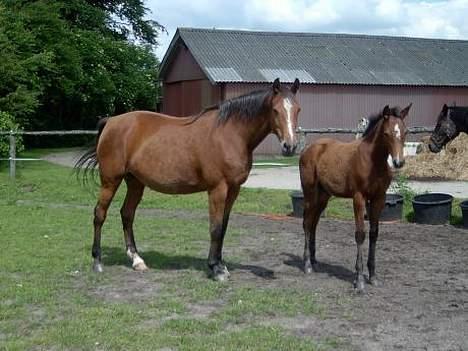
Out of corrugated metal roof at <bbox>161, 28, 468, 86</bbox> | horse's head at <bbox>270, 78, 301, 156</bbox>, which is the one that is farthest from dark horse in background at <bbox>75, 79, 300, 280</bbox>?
corrugated metal roof at <bbox>161, 28, 468, 86</bbox>

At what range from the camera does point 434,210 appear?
10.5 m

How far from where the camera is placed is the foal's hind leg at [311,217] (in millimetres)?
7312

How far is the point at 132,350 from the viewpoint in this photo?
4609 millimetres

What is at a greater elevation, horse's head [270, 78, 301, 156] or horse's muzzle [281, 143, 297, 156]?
horse's head [270, 78, 301, 156]

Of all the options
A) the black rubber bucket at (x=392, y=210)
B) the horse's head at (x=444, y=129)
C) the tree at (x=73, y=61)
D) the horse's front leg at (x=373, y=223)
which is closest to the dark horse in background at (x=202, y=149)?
the horse's front leg at (x=373, y=223)

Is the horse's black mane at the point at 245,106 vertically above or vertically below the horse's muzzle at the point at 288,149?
above

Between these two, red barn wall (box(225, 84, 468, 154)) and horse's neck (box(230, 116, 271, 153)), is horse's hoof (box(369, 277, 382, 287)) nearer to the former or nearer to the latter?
horse's neck (box(230, 116, 271, 153))

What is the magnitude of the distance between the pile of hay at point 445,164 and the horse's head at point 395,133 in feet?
34.6

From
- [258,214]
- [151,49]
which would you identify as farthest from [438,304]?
[151,49]

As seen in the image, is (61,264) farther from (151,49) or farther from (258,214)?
(151,49)

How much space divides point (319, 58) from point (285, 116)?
2536cm

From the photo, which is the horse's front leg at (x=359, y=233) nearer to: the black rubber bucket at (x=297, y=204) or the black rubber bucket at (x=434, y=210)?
the black rubber bucket at (x=434, y=210)

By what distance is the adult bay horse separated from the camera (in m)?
6.24

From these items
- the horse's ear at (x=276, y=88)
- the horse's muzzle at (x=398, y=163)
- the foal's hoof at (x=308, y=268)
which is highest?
the horse's ear at (x=276, y=88)
